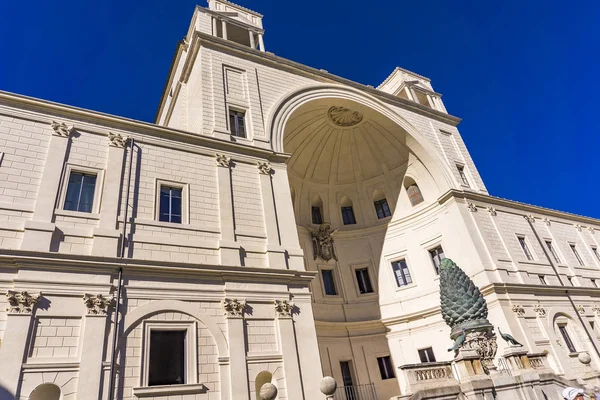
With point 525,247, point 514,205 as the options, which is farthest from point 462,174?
point 525,247

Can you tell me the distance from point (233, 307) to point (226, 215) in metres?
3.46

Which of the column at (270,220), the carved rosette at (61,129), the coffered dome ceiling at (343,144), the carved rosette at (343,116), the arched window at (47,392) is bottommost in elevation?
the arched window at (47,392)

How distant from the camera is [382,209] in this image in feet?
88.9

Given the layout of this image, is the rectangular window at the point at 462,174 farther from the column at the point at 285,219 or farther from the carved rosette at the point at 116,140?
the carved rosette at the point at 116,140

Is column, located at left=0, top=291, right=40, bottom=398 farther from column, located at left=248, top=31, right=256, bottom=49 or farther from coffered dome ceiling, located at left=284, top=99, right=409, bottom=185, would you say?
column, located at left=248, top=31, right=256, bottom=49

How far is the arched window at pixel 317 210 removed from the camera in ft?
→ 86.8

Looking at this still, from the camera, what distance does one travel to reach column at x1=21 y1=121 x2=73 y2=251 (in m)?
10.3

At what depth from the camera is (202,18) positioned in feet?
68.3

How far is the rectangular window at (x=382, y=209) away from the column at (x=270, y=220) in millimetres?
13367

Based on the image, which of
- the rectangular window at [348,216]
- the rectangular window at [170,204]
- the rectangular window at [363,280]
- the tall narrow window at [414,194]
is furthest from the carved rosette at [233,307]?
the tall narrow window at [414,194]

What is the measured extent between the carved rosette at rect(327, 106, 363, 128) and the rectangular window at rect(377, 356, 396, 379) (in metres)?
15.4

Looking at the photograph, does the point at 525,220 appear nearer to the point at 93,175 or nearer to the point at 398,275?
the point at 398,275

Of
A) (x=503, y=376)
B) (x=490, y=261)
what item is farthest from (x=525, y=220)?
(x=503, y=376)

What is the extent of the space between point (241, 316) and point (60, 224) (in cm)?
612
